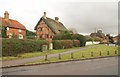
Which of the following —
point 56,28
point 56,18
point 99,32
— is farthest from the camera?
point 99,32

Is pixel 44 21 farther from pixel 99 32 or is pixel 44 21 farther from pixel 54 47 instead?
pixel 99 32

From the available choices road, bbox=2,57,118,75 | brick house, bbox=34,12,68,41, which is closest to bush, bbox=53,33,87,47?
brick house, bbox=34,12,68,41

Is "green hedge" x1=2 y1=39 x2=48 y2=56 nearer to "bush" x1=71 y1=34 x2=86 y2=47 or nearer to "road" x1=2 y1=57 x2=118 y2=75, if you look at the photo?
"road" x1=2 y1=57 x2=118 y2=75

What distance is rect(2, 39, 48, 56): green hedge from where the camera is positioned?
81.8 feet

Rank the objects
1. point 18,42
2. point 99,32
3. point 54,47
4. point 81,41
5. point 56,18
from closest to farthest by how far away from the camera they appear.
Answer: point 18,42
point 54,47
point 81,41
point 56,18
point 99,32

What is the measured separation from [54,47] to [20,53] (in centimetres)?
1154

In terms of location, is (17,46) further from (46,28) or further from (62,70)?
(46,28)

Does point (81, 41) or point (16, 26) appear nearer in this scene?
point (81, 41)

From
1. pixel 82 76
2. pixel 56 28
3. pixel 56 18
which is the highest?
pixel 56 18

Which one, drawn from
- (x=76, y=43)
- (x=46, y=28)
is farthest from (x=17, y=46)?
(x=46, y=28)

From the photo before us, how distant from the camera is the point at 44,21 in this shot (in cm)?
6078

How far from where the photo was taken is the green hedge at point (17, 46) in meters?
24.9

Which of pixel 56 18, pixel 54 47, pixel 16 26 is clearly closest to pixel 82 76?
pixel 54 47

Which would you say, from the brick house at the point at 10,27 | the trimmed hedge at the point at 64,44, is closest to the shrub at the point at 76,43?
the trimmed hedge at the point at 64,44
